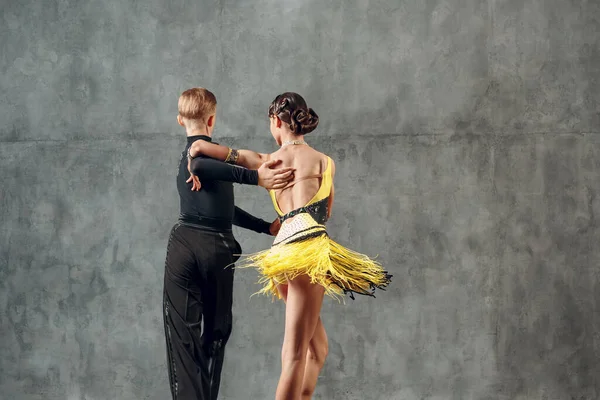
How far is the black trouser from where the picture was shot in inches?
158

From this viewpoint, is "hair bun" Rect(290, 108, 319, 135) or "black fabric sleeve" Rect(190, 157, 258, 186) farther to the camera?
"hair bun" Rect(290, 108, 319, 135)

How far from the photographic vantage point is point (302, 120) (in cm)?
392

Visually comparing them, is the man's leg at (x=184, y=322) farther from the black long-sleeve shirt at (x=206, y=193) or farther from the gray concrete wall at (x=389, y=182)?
the gray concrete wall at (x=389, y=182)

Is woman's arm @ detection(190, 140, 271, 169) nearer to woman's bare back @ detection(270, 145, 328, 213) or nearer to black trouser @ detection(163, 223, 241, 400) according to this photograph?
woman's bare back @ detection(270, 145, 328, 213)

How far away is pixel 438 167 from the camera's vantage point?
5426 mm

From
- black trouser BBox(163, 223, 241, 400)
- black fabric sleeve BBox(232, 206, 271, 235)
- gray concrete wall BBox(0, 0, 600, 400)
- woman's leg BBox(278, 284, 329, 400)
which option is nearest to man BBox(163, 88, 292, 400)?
black trouser BBox(163, 223, 241, 400)

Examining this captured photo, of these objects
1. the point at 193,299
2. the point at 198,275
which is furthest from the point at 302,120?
the point at 193,299

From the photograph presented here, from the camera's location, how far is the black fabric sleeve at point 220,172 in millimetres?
3818

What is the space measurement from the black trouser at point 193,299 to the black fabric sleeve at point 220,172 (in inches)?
11.4

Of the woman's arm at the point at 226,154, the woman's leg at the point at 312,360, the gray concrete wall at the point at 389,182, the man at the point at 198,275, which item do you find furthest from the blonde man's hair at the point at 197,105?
the gray concrete wall at the point at 389,182

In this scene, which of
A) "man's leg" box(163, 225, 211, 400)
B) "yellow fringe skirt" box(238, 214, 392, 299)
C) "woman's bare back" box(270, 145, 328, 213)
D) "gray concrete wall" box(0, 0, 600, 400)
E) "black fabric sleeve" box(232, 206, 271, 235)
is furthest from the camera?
"gray concrete wall" box(0, 0, 600, 400)

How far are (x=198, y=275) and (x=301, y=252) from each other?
0.55 meters

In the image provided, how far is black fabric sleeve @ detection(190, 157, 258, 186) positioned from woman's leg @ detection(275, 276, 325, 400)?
0.48m

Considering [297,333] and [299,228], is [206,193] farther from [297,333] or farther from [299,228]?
[297,333]
